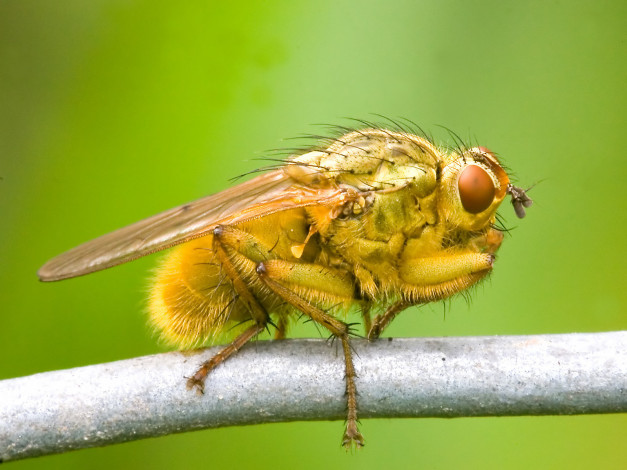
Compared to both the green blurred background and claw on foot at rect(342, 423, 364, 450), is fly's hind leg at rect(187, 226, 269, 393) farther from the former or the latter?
claw on foot at rect(342, 423, 364, 450)

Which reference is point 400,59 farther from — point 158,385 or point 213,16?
point 158,385

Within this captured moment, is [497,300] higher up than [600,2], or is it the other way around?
[600,2]

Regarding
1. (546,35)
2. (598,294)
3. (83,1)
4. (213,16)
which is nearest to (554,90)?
(546,35)

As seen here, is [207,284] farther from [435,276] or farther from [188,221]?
[435,276]

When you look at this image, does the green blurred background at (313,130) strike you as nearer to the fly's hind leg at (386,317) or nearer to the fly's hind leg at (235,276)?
the fly's hind leg at (386,317)

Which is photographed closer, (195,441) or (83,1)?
Answer: (195,441)

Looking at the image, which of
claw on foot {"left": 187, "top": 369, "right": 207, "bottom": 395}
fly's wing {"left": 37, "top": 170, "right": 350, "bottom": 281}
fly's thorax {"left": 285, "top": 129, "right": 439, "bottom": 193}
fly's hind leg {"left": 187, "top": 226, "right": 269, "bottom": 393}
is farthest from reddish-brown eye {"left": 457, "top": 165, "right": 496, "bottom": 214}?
claw on foot {"left": 187, "top": 369, "right": 207, "bottom": 395}
